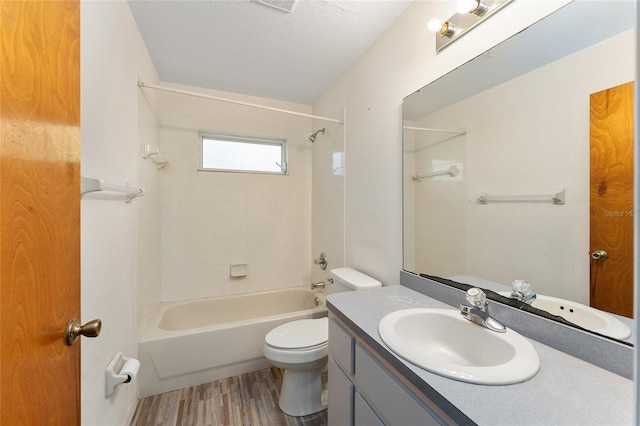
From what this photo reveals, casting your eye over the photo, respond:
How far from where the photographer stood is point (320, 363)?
5.22ft

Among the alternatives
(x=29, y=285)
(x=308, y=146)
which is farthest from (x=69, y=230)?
(x=308, y=146)

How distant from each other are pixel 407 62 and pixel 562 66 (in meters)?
0.80

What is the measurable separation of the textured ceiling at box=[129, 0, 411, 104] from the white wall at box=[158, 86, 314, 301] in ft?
1.07

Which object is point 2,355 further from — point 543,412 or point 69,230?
point 543,412

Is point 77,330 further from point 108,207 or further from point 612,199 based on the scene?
point 612,199

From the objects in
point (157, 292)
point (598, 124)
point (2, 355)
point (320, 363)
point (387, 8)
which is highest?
point (387, 8)

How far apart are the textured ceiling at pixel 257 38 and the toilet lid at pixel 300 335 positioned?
200cm

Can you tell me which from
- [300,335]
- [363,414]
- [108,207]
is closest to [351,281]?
[300,335]

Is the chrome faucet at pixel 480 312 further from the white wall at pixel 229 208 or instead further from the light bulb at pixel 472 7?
the white wall at pixel 229 208

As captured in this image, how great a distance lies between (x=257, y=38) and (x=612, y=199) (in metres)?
1.98

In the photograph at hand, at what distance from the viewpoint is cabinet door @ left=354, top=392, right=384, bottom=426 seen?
879 millimetres

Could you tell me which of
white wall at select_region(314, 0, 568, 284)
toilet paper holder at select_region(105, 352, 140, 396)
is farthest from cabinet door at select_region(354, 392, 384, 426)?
toilet paper holder at select_region(105, 352, 140, 396)

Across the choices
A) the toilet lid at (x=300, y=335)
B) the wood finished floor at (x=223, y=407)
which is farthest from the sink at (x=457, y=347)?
the wood finished floor at (x=223, y=407)

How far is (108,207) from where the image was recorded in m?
1.22
